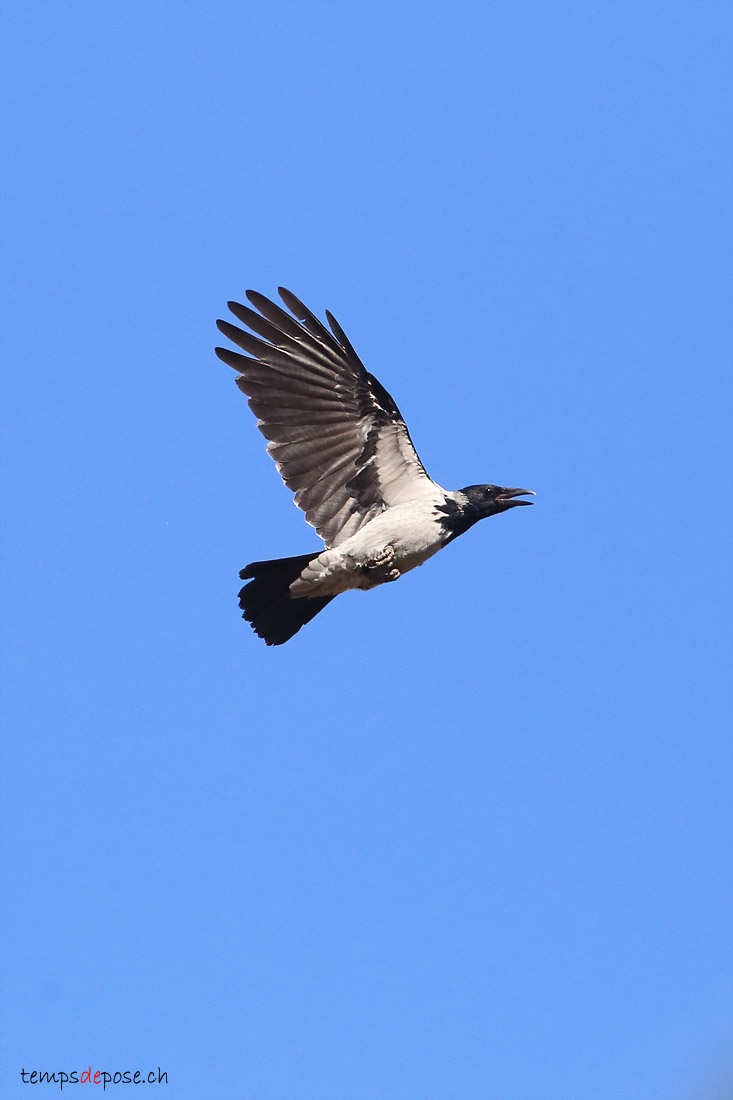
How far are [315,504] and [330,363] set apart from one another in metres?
1.25

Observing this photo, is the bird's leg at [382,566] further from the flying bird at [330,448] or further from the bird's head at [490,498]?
the bird's head at [490,498]

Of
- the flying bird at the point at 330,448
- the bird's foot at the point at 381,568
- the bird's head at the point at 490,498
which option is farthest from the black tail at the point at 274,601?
the bird's head at the point at 490,498

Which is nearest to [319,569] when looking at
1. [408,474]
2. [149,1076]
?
[408,474]

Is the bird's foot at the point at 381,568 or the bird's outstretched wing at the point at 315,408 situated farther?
the bird's outstretched wing at the point at 315,408

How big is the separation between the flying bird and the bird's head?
0.83 ft

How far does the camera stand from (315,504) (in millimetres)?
10305

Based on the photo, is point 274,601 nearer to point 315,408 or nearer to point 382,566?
point 382,566

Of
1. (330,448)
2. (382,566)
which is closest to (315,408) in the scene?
(330,448)

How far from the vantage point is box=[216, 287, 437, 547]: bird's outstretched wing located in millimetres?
10164

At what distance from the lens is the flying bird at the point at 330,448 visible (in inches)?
395

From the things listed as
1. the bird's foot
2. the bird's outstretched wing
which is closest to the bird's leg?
the bird's foot

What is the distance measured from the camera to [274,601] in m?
9.94

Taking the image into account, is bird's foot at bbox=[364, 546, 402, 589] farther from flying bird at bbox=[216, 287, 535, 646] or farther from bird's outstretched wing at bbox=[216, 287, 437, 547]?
bird's outstretched wing at bbox=[216, 287, 437, 547]

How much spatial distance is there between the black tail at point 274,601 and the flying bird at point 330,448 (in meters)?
0.01
